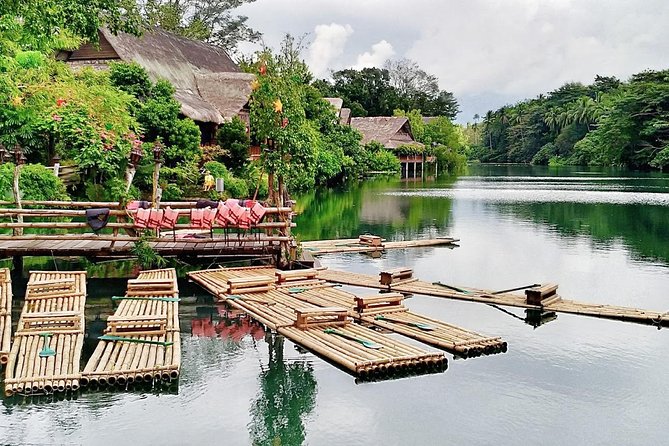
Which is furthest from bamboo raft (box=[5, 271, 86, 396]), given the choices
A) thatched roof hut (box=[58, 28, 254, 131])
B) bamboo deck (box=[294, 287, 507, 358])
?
thatched roof hut (box=[58, 28, 254, 131])

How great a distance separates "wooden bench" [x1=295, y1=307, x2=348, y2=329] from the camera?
386 inches

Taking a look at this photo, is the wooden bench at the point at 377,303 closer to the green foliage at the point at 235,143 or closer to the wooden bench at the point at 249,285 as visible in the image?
the wooden bench at the point at 249,285

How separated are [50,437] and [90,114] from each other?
1249 centimetres

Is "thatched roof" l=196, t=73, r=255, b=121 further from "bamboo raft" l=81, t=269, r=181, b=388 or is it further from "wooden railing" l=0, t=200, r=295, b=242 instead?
"bamboo raft" l=81, t=269, r=181, b=388

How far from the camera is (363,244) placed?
18.7 m

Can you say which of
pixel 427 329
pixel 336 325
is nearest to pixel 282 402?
pixel 336 325

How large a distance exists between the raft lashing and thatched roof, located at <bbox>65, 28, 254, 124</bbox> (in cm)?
1415

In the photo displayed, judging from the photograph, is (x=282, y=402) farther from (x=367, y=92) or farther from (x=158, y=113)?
(x=367, y=92)

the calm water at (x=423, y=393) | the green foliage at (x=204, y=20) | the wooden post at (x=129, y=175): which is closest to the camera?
the calm water at (x=423, y=393)

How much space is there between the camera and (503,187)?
42.6 m

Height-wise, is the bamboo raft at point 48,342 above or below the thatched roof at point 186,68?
below

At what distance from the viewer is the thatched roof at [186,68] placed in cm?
2677

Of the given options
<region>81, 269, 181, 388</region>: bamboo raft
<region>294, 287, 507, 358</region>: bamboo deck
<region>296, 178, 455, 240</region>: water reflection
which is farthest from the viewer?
<region>296, 178, 455, 240</region>: water reflection

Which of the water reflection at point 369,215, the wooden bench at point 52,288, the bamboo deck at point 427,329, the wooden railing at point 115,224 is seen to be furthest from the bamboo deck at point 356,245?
the wooden bench at point 52,288
